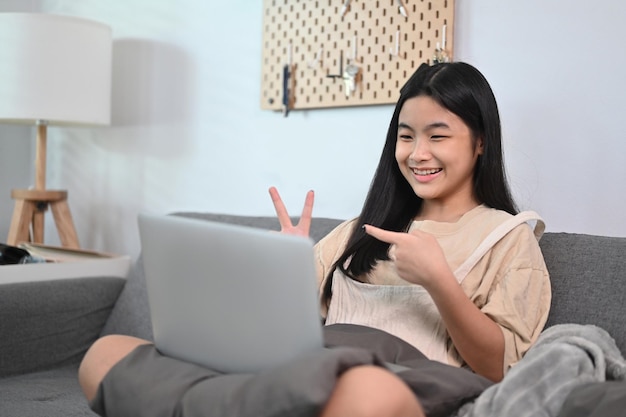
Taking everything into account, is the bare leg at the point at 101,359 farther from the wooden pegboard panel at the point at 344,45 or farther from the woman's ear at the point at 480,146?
the wooden pegboard panel at the point at 344,45

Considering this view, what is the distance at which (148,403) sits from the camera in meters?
1.02

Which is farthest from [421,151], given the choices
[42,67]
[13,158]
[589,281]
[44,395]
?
[13,158]

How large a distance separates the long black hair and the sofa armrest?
2.89ft

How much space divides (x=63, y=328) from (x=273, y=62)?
36.9 inches

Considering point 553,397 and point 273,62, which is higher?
point 273,62

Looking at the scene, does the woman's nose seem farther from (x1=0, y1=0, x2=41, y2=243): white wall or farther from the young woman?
(x1=0, y1=0, x2=41, y2=243): white wall

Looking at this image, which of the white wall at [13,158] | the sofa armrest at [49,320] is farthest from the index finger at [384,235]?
the white wall at [13,158]

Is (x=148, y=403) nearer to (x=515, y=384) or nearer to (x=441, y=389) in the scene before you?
Result: (x=441, y=389)

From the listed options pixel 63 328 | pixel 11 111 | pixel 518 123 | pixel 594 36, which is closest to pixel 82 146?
pixel 11 111

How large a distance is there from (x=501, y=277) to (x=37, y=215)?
1.78 meters

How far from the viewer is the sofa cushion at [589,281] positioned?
4.51ft

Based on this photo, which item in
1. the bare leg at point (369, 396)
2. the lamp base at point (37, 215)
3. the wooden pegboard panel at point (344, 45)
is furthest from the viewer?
the lamp base at point (37, 215)

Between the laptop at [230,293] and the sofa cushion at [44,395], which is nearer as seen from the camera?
the laptop at [230,293]

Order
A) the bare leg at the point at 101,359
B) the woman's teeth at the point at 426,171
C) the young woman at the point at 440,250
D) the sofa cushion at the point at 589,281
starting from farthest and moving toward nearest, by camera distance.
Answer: the woman's teeth at the point at 426,171
the sofa cushion at the point at 589,281
the young woman at the point at 440,250
the bare leg at the point at 101,359
